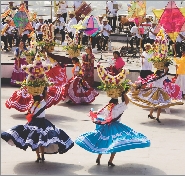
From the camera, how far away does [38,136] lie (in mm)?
9570

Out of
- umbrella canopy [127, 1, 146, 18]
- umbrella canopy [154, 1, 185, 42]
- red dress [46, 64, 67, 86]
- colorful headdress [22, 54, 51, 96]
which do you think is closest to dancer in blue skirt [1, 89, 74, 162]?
colorful headdress [22, 54, 51, 96]

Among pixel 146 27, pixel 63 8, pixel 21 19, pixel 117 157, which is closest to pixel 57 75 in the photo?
pixel 21 19

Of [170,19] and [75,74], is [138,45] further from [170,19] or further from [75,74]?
[75,74]

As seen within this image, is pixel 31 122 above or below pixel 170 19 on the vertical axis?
below

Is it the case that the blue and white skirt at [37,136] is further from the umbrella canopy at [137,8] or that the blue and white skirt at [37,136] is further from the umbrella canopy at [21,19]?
the umbrella canopy at [137,8]

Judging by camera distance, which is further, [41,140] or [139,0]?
[139,0]

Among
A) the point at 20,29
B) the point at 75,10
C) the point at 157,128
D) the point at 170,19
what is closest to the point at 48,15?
the point at 75,10

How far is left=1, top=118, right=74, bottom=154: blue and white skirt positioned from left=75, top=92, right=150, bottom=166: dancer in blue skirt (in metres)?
0.31

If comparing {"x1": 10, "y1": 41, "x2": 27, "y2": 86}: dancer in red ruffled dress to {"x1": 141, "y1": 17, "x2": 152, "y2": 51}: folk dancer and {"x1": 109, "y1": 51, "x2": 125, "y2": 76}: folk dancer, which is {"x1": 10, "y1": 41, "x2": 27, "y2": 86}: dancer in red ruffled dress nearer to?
{"x1": 109, "y1": 51, "x2": 125, "y2": 76}: folk dancer

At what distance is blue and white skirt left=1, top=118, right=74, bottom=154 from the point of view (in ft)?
31.2

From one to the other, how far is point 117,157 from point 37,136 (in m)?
1.73

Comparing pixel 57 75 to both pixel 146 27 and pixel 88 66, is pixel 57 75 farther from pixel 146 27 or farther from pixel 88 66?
pixel 146 27

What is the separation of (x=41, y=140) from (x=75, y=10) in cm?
1478

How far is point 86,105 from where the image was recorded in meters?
15.2
